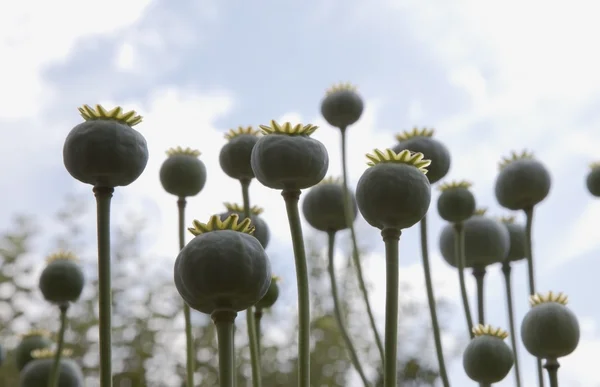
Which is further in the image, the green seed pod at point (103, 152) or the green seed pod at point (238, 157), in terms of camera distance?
the green seed pod at point (238, 157)

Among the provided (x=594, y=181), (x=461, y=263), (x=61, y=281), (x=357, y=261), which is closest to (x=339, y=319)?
(x=357, y=261)

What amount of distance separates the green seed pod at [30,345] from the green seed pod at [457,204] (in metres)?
0.67

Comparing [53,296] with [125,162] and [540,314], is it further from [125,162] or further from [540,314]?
[540,314]

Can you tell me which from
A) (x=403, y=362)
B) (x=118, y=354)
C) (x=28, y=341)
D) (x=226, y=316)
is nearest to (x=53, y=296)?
(x=28, y=341)

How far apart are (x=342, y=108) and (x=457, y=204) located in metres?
0.23

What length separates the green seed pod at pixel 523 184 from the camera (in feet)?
3.85

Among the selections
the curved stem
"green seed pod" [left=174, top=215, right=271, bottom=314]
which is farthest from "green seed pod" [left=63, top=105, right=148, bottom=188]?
the curved stem

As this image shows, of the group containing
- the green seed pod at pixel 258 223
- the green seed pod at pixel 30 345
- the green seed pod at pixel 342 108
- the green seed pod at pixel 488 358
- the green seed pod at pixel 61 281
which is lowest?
the green seed pod at pixel 488 358

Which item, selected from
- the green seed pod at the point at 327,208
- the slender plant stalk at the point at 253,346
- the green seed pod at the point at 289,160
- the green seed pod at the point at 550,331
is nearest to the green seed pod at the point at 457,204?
the green seed pod at the point at 327,208

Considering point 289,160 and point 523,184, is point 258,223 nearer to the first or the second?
point 289,160

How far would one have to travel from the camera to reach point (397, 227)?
691 millimetres

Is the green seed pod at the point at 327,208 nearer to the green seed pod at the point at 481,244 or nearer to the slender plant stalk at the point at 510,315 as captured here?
the green seed pod at the point at 481,244

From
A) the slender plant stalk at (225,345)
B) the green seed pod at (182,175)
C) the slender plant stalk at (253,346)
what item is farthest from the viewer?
the green seed pod at (182,175)

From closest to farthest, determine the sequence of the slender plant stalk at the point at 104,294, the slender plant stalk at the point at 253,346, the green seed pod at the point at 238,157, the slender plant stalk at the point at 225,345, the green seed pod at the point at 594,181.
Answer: the slender plant stalk at the point at 225,345 → the slender plant stalk at the point at 104,294 → the slender plant stalk at the point at 253,346 → the green seed pod at the point at 238,157 → the green seed pod at the point at 594,181
